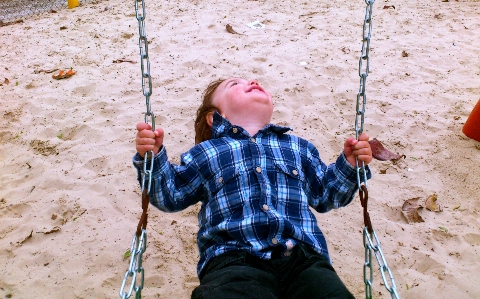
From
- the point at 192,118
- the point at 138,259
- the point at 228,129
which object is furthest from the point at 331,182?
the point at 192,118

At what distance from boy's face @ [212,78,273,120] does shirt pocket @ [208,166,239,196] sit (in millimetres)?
274

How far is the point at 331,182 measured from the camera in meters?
1.57

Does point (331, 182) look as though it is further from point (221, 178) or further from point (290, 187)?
point (221, 178)

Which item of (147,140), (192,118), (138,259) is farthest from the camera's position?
(192,118)

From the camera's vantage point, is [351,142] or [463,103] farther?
[463,103]

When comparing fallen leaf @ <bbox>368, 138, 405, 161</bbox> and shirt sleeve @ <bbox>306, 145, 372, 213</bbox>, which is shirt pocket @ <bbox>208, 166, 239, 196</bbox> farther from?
fallen leaf @ <bbox>368, 138, 405, 161</bbox>

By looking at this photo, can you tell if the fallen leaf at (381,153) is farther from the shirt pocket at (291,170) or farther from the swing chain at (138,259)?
the swing chain at (138,259)

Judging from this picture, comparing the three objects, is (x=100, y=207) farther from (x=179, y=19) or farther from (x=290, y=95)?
(x=179, y=19)

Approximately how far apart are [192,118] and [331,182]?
160 centimetres

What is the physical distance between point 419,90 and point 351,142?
212 centimetres

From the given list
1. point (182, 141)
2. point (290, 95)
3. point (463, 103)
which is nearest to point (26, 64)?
point (182, 141)

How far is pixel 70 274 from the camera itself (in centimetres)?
190

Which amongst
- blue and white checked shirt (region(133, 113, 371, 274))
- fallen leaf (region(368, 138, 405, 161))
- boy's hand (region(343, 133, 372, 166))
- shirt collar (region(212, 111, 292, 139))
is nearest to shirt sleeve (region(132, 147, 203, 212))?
blue and white checked shirt (region(133, 113, 371, 274))

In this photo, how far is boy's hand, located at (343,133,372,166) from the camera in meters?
1.49
